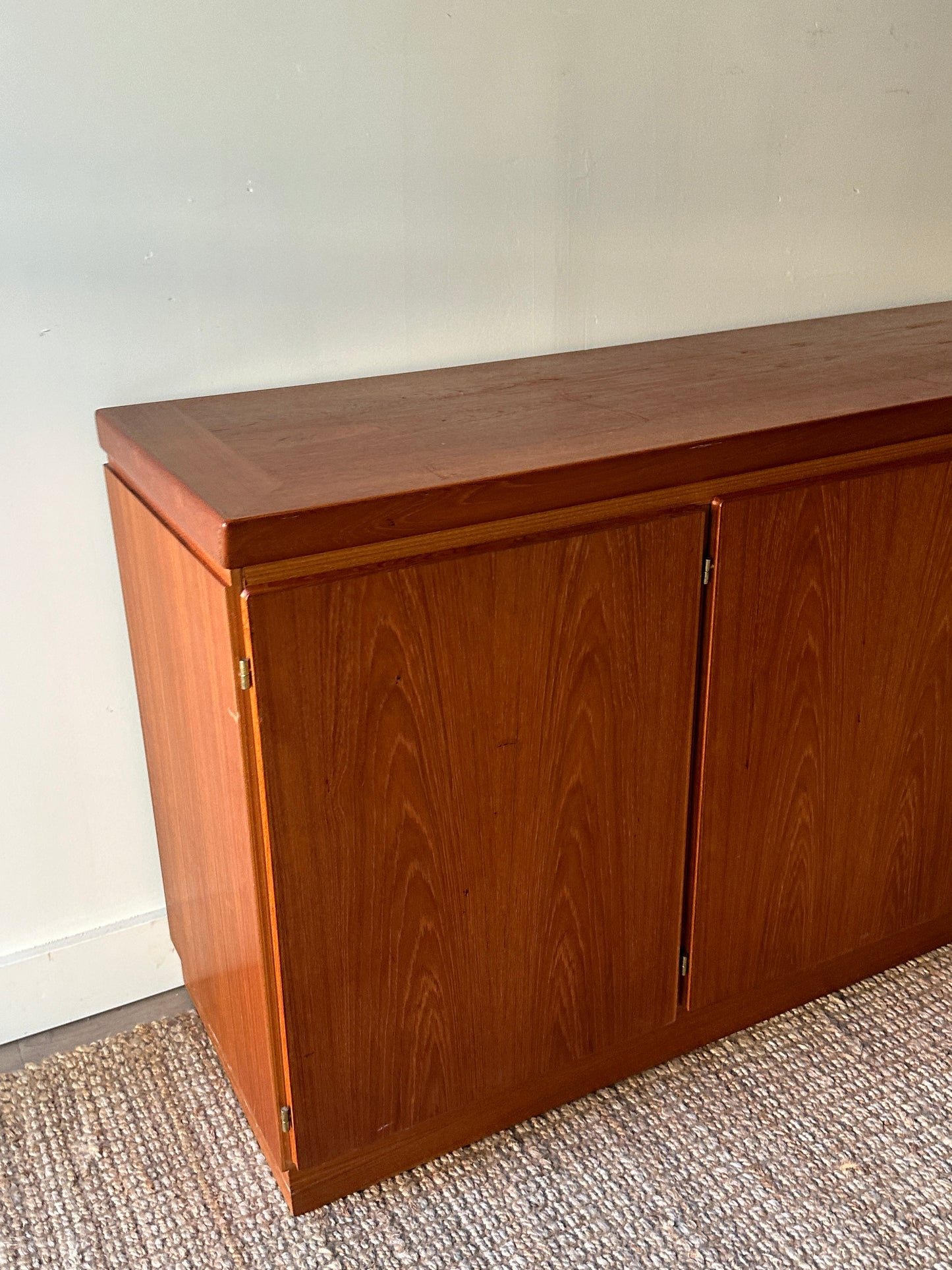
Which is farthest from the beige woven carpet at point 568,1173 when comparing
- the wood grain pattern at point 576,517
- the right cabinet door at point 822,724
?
the wood grain pattern at point 576,517

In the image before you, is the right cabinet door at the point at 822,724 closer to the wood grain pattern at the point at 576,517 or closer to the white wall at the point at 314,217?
the wood grain pattern at the point at 576,517

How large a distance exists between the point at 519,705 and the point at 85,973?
777 mm

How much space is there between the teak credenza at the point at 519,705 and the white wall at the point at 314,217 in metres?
0.08

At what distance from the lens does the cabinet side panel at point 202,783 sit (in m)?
1.15

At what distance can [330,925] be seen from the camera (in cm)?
119

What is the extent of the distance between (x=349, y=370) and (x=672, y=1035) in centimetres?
92

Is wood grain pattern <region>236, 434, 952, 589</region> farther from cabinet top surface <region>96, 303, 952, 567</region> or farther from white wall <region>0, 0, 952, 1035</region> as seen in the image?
white wall <region>0, 0, 952, 1035</region>

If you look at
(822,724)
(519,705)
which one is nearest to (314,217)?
(519,705)

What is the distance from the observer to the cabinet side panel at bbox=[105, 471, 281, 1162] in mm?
1153

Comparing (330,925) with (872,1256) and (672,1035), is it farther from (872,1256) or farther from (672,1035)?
(872,1256)

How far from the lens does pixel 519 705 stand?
Result: 3.97ft

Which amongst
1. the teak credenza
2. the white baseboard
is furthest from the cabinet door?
the white baseboard

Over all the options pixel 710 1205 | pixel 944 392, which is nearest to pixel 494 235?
pixel 944 392

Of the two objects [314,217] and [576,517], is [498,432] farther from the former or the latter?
[314,217]
